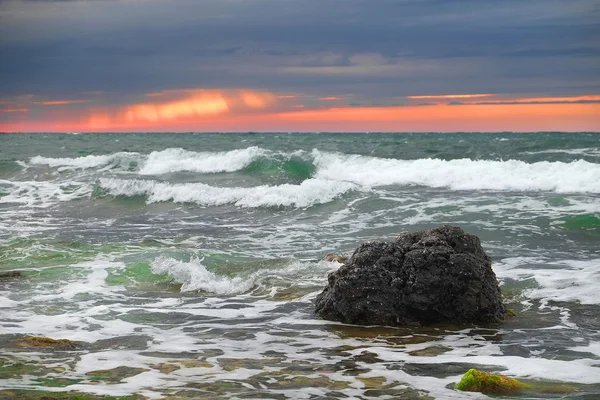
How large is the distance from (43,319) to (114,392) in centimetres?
322

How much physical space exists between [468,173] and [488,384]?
69.0 ft

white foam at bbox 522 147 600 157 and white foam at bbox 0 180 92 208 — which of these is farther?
white foam at bbox 522 147 600 157

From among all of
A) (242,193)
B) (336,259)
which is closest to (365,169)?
(242,193)

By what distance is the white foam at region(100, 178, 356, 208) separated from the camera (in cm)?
2148

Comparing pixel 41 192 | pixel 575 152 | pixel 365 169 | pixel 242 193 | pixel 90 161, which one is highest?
pixel 90 161

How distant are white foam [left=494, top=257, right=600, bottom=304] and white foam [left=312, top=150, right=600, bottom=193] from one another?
11378mm

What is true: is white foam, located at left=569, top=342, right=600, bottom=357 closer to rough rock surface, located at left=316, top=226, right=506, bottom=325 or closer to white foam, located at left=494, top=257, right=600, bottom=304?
rough rock surface, located at left=316, top=226, right=506, bottom=325

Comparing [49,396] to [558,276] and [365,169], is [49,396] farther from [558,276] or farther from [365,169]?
[365,169]

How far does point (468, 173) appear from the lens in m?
26.2

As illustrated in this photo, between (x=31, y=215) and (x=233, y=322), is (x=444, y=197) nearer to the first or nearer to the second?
(x=31, y=215)

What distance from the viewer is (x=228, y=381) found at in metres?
6.11

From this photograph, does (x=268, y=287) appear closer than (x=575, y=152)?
Yes

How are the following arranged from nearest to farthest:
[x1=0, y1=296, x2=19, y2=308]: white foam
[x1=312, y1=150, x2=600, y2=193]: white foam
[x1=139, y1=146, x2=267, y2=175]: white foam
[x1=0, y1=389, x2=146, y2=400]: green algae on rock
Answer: [x1=0, y1=389, x2=146, y2=400]: green algae on rock, [x1=0, y1=296, x2=19, y2=308]: white foam, [x1=312, y1=150, x2=600, y2=193]: white foam, [x1=139, y1=146, x2=267, y2=175]: white foam

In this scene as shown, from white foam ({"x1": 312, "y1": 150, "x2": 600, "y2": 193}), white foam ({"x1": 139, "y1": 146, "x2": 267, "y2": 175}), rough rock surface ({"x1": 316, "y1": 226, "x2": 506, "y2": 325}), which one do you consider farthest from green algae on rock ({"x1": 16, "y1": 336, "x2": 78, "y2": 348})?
white foam ({"x1": 139, "y1": 146, "x2": 267, "y2": 175})
